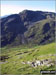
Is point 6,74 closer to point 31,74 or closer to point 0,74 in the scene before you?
point 0,74

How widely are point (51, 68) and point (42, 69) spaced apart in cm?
962

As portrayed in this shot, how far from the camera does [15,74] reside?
141 metres

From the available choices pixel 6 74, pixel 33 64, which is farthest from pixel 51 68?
pixel 6 74

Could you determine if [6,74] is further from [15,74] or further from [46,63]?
[46,63]

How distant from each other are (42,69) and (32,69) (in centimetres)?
1047

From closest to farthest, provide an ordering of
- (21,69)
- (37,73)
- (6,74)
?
(37,73) → (6,74) → (21,69)

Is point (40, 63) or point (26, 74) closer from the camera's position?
point (26, 74)

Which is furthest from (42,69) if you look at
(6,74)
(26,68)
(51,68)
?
(6,74)

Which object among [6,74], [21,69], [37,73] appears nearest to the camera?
[37,73]

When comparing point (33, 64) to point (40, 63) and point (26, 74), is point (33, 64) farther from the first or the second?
point (26, 74)

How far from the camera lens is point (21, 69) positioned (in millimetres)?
158125

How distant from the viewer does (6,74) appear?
146 meters

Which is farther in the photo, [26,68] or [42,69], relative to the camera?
[26,68]

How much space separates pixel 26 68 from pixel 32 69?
31.3 ft
